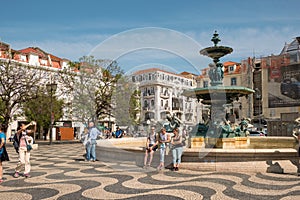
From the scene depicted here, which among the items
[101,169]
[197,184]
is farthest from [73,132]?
[197,184]

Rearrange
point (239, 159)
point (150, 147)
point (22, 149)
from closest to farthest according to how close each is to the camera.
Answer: point (22, 149) < point (239, 159) < point (150, 147)

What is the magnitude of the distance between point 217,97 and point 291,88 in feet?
135

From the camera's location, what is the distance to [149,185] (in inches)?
285

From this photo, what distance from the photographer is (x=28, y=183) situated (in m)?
7.75

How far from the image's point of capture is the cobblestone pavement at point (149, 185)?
625cm

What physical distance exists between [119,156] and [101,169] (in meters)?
1.09

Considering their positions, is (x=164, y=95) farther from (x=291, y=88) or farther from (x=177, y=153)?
(x=291, y=88)

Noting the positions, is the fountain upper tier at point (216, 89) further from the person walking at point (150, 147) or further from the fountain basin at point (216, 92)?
the person walking at point (150, 147)

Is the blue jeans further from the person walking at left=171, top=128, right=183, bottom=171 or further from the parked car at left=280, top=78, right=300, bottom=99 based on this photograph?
the parked car at left=280, top=78, right=300, bottom=99

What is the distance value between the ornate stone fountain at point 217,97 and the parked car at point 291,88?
1545 inches

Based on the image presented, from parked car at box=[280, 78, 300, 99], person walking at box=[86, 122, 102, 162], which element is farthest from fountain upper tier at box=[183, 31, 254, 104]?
parked car at box=[280, 78, 300, 99]

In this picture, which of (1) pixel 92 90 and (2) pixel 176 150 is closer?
(2) pixel 176 150

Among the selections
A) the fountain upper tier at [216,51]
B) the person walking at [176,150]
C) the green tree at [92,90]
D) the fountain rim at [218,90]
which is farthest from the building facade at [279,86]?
the person walking at [176,150]

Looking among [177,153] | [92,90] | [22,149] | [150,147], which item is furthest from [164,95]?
[92,90]
